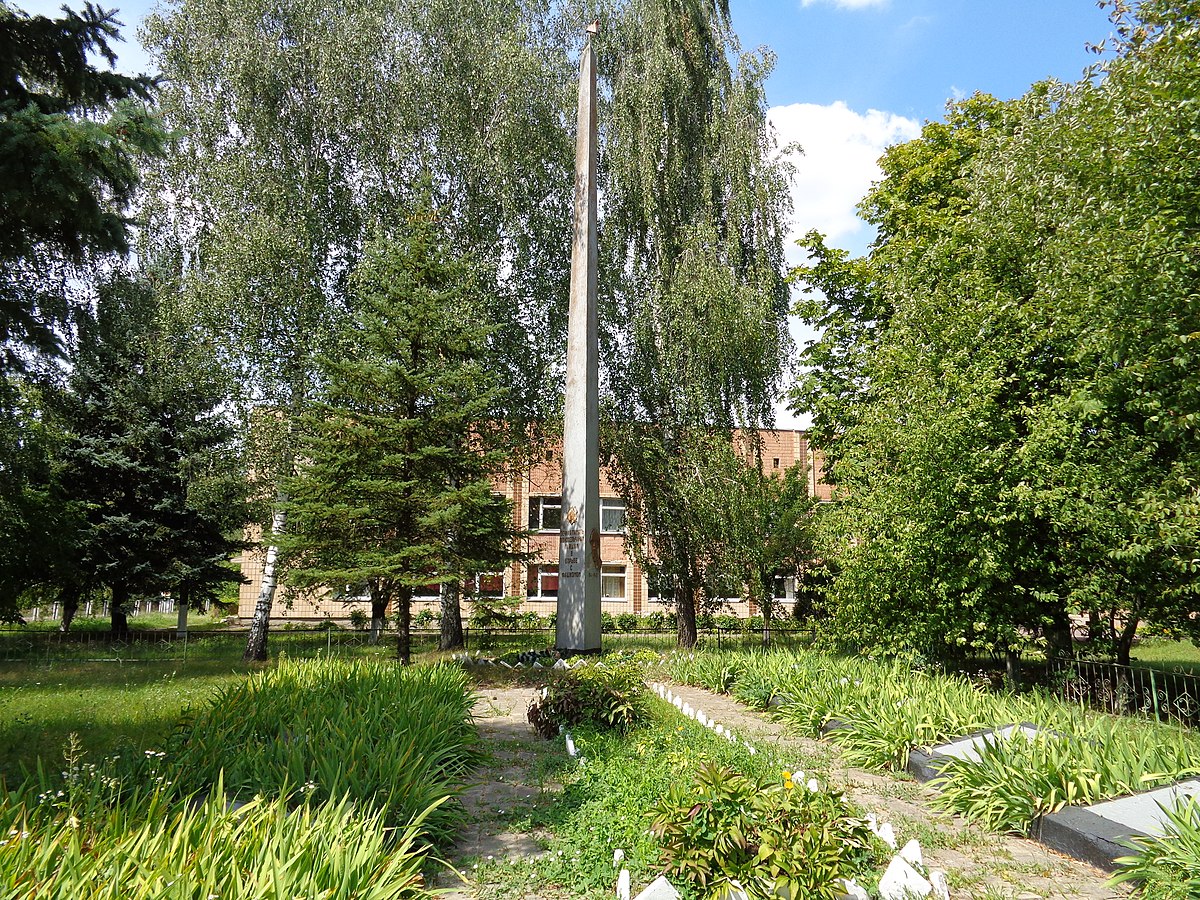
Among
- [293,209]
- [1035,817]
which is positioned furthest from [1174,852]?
[293,209]

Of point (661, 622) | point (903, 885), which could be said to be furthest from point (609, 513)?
point (903, 885)

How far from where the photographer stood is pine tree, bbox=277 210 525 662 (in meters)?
12.0

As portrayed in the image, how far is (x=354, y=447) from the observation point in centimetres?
1265

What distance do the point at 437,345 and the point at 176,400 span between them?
10377mm

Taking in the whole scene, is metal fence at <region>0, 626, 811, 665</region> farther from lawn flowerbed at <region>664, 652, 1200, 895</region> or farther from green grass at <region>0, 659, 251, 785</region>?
lawn flowerbed at <region>664, 652, 1200, 895</region>

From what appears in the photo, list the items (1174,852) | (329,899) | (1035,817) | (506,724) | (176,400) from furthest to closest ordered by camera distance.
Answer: (176,400) < (506,724) < (1035,817) < (1174,852) < (329,899)

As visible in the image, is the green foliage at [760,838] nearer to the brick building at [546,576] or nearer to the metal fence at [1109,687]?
the metal fence at [1109,687]

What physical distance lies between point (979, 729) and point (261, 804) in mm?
Result: 5848

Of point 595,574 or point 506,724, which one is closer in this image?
point 506,724

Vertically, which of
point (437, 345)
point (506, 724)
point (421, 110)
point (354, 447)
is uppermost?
point (421, 110)

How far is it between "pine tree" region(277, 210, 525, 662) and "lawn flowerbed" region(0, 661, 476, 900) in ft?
16.1

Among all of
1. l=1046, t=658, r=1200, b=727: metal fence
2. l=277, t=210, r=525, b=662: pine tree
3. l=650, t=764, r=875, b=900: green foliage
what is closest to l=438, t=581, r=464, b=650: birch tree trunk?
l=277, t=210, r=525, b=662: pine tree

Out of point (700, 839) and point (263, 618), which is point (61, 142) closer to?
point (700, 839)

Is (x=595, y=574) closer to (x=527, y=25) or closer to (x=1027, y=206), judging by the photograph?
(x=1027, y=206)
